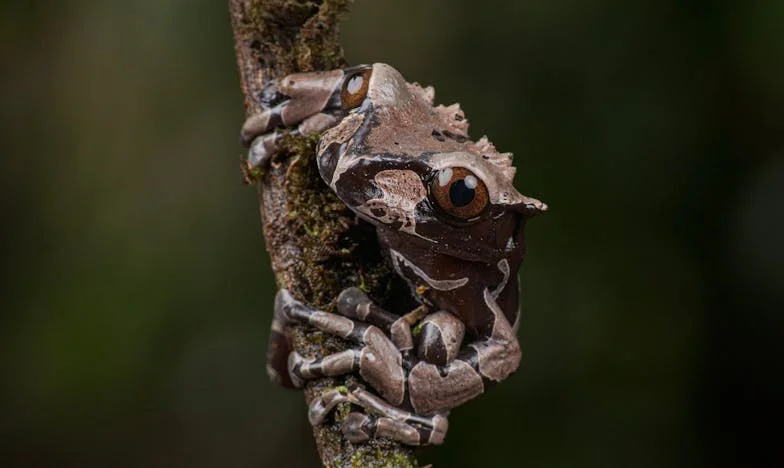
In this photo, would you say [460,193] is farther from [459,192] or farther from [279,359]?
[279,359]

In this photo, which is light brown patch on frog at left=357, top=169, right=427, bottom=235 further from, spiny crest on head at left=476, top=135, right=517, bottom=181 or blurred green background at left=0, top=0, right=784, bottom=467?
blurred green background at left=0, top=0, right=784, bottom=467

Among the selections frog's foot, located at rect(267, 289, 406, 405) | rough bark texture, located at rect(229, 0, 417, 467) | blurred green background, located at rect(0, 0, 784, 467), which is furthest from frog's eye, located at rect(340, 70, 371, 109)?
blurred green background, located at rect(0, 0, 784, 467)

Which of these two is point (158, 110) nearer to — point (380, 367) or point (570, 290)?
point (570, 290)

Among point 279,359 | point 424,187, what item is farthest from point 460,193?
point 279,359

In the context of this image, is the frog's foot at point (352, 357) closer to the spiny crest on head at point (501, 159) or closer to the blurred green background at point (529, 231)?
the spiny crest on head at point (501, 159)

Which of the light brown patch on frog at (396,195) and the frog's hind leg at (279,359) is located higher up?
the light brown patch on frog at (396,195)

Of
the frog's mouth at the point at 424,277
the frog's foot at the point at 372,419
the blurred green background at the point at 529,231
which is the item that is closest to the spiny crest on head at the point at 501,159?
the frog's mouth at the point at 424,277

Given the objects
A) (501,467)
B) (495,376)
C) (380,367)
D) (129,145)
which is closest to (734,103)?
(501,467)
